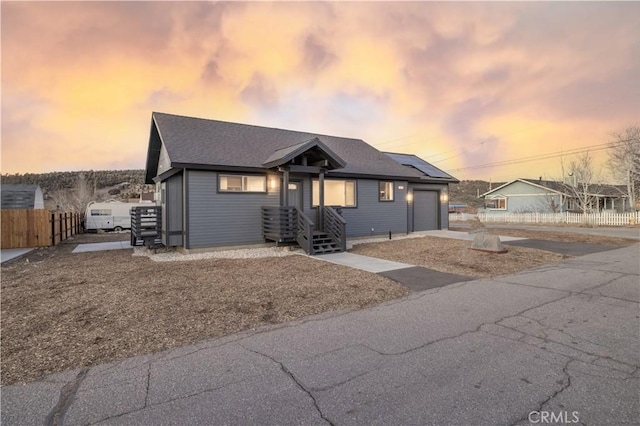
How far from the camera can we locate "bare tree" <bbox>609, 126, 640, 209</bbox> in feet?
94.5

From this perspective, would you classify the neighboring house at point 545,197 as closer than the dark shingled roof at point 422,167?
No

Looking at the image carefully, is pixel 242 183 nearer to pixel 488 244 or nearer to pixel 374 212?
pixel 374 212

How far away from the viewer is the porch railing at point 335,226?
38.9ft

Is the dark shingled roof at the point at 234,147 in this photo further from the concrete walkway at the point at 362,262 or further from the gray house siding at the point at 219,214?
the concrete walkway at the point at 362,262

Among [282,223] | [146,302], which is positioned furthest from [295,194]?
[146,302]

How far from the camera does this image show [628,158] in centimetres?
2944

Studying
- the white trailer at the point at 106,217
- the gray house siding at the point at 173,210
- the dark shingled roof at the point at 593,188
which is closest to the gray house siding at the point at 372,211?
the gray house siding at the point at 173,210

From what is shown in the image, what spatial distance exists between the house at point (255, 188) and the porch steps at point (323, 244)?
0.04 metres

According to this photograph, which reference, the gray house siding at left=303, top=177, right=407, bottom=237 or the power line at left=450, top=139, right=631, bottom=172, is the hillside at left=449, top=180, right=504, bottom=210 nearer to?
the power line at left=450, top=139, right=631, bottom=172

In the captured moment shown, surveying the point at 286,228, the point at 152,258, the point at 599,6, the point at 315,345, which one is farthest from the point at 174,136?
the point at 599,6

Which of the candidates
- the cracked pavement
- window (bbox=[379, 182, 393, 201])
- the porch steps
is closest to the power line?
window (bbox=[379, 182, 393, 201])

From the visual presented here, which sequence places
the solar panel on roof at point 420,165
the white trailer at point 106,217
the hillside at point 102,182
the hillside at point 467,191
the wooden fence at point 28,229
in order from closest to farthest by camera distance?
the wooden fence at point 28,229 < the solar panel on roof at point 420,165 < the white trailer at point 106,217 < the hillside at point 102,182 < the hillside at point 467,191

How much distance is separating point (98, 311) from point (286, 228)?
7.23 metres

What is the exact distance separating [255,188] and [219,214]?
74.2 inches
